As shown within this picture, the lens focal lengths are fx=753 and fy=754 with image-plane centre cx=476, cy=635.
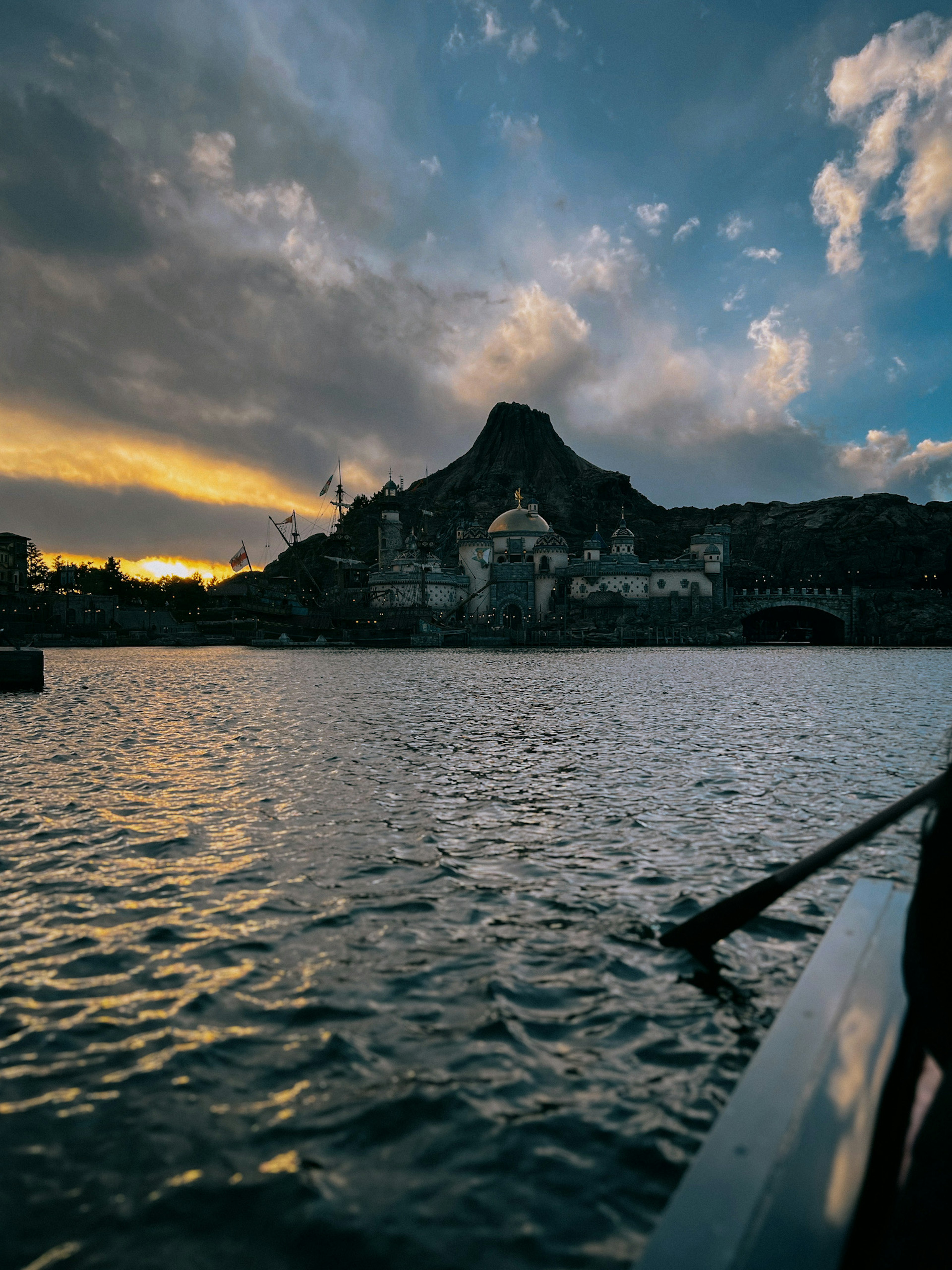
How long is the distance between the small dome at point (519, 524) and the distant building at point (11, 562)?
8204 cm

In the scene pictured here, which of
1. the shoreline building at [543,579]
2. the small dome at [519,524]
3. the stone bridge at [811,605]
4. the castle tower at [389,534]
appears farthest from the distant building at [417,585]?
the stone bridge at [811,605]

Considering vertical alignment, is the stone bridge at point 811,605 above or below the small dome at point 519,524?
below

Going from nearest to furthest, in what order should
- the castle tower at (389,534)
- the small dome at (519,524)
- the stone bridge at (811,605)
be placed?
the stone bridge at (811,605), the small dome at (519,524), the castle tower at (389,534)

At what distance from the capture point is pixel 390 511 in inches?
6599

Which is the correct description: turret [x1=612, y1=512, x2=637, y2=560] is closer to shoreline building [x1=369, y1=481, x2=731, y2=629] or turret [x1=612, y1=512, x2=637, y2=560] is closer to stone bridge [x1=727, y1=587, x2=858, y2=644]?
shoreline building [x1=369, y1=481, x2=731, y2=629]

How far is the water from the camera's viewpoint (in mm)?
3830

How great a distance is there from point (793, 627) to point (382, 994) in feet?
556

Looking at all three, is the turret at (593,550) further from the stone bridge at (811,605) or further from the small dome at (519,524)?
the stone bridge at (811,605)

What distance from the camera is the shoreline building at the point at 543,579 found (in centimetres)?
12838

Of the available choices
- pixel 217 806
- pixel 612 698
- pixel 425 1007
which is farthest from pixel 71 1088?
pixel 612 698

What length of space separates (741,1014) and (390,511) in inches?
6533

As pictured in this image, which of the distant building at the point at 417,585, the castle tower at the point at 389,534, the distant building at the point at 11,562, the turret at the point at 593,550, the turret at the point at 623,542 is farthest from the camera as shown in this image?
the castle tower at the point at 389,534

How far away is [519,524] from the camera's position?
142125mm

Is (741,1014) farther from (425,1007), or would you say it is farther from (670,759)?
(670,759)
